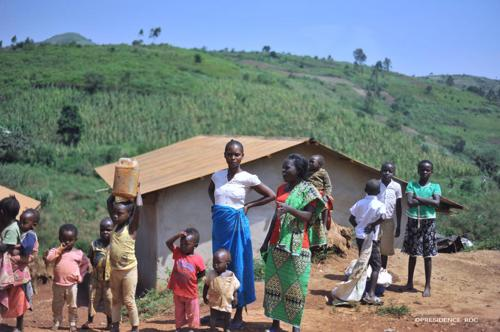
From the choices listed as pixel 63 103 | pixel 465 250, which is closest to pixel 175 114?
pixel 63 103

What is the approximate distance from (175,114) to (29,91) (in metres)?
11.6

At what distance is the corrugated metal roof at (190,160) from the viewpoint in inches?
383

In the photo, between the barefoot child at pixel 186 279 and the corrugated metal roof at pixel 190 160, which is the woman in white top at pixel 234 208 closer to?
the barefoot child at pixel 186 279

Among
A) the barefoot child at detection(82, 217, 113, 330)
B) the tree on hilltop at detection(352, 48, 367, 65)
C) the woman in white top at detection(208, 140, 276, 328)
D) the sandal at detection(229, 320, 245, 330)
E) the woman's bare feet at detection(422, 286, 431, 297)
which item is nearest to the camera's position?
the woman in white top at detection(208, 140, 276, 328)

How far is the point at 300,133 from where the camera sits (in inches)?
1540

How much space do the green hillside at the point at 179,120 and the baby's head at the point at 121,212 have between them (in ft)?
42.4

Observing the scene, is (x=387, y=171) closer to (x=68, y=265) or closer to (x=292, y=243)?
(x=292, y=243)

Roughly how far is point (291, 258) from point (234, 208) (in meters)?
0.73

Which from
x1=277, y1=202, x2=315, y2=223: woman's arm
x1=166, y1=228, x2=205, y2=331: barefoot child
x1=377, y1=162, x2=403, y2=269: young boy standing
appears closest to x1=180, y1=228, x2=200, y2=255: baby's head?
x1=166, y1=228, x2=205, y2=331: barefoot child

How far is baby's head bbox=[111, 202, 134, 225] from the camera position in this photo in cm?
468

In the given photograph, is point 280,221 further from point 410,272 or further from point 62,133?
point 62,133

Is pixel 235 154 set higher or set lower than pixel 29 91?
lower

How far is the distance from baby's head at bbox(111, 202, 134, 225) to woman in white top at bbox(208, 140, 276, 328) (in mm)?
823

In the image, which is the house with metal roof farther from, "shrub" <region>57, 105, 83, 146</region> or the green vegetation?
"shrub" <region>57, 105, 83, 146</region>
